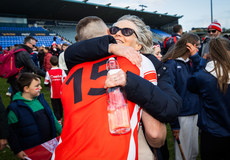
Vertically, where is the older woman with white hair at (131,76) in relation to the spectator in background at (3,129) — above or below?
above

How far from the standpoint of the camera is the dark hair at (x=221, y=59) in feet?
6.40

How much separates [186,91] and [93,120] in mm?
2108

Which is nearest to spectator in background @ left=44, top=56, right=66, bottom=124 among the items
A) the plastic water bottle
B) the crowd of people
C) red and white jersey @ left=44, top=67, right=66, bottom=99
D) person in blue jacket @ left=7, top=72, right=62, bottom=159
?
red and white jersey @ left=44, top=67, right=66, bottom=99

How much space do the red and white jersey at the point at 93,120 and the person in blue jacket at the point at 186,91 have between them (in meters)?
1.73

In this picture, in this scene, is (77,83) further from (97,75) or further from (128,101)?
(128,101)

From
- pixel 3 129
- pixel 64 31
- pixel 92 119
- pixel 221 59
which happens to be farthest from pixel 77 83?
pixel 64 31

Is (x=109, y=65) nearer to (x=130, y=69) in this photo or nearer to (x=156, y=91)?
(x=130, y=69)

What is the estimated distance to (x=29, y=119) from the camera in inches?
102

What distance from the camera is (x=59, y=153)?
1178mm

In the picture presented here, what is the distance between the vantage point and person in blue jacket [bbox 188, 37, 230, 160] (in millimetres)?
1983

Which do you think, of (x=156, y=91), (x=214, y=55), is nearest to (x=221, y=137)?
(x=214, y=55)

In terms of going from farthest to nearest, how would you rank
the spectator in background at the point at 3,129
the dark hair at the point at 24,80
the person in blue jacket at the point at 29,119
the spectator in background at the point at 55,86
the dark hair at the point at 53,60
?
the dark hair at the point at 53,60, the spectator in background at the point at 55,86, the dark hair at the point at 24,80, the person in blue jacket at the point at 29,119, the spectator in background at the point at 3,129

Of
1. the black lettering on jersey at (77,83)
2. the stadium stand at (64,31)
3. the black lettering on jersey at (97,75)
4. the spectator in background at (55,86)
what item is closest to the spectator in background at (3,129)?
the black lettering on jersey at (77,83)

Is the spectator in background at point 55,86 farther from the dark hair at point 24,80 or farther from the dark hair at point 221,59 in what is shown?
the dark hair at point 221,59
